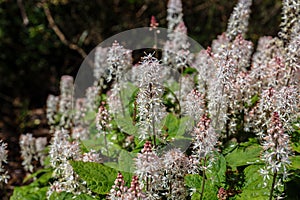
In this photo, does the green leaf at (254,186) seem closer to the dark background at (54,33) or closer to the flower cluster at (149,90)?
the flower cluster at (149,90)

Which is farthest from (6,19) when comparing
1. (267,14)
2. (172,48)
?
(267,14)

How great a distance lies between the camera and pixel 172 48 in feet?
14.4

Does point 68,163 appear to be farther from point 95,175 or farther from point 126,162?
point 126,162

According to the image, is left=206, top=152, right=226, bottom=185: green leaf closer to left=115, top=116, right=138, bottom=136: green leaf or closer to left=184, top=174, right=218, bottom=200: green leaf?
left=184, top=174, right=218, bottom=200: green leaf

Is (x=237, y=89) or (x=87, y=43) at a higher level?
(x=87, y=43)

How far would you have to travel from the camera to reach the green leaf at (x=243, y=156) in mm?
3213

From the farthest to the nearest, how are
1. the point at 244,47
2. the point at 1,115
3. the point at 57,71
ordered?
the point at 57,71
the point at 1,115
the point at 244,47

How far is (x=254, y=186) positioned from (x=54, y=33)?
6284mm

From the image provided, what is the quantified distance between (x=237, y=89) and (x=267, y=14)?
21.1ft

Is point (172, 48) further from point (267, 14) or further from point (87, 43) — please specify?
point (267, 14)

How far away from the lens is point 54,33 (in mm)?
8391

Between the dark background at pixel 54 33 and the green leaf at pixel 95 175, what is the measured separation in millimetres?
4258

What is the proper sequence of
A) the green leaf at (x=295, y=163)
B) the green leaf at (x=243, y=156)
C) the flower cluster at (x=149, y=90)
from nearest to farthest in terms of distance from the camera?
the flower cluster at (x=149, y=90), the green leaf at (x=295, y=163), the green leaf at (x=243, y=156)

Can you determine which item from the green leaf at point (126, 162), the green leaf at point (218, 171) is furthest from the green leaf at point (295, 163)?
the green leaf at point (126, 162)
